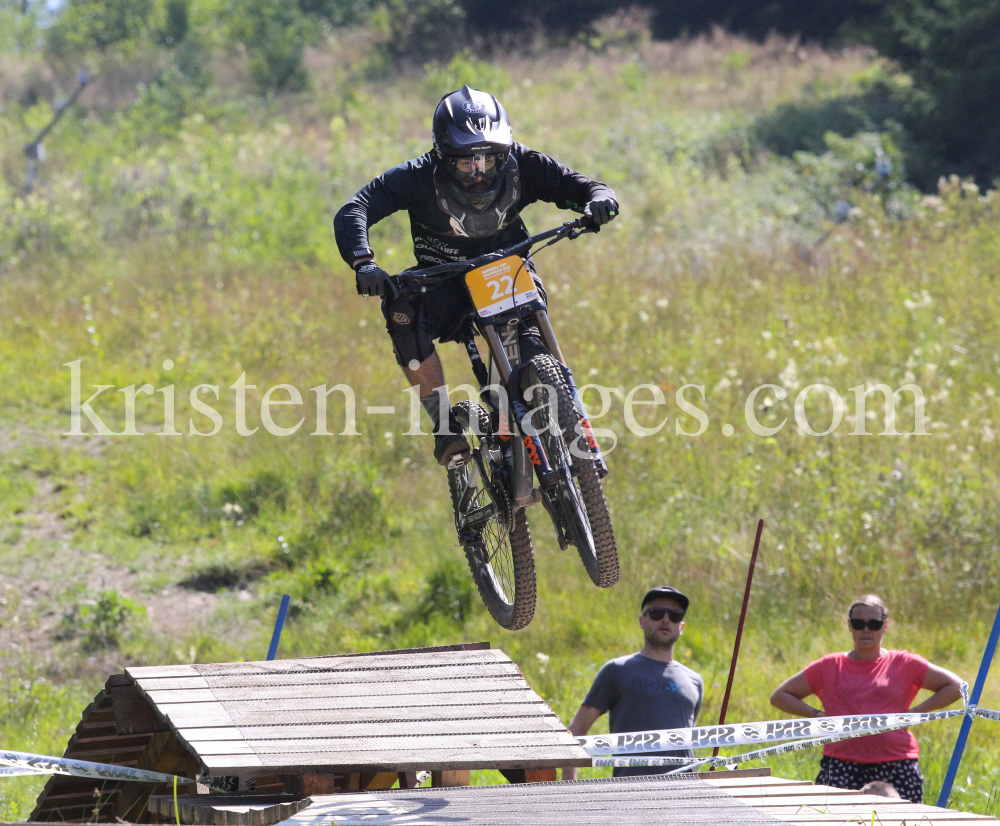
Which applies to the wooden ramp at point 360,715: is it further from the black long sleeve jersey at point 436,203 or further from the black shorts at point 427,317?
the black long sleeve jersey at point 436,203

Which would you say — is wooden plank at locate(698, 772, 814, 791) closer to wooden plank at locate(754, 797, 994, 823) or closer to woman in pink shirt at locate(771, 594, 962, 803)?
wooden plank at locate(754, 797, 994, 823)

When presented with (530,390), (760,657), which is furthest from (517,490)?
(760,657)

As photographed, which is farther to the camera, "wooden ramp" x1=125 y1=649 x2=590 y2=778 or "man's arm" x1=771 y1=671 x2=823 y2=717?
"man's arm" x1=771 y1=671 x2=823 y2=717

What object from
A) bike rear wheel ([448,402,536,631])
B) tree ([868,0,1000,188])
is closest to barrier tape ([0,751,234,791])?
bike rear wheel ([448,402,536,631])

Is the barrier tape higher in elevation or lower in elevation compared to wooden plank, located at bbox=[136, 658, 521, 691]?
lower

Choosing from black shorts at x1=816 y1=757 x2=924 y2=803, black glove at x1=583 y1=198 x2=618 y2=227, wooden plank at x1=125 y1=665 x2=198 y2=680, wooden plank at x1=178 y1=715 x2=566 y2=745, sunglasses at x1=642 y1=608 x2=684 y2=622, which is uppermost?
black glove at x1=583 y1=198 x2=618 y2=227

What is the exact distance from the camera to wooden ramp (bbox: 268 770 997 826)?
4.51 metres

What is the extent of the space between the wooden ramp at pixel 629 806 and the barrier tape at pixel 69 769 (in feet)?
2.81

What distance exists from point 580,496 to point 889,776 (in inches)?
89.5

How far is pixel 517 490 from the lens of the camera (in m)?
6.12

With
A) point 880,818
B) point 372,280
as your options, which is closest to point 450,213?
point 372,280

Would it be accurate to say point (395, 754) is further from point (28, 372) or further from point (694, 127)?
point (694, 127)

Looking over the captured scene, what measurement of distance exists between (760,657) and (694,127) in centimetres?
1462

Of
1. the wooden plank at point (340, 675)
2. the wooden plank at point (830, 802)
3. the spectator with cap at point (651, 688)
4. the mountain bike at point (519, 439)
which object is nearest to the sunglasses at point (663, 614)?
the spectator with cap at point (651, 688)
